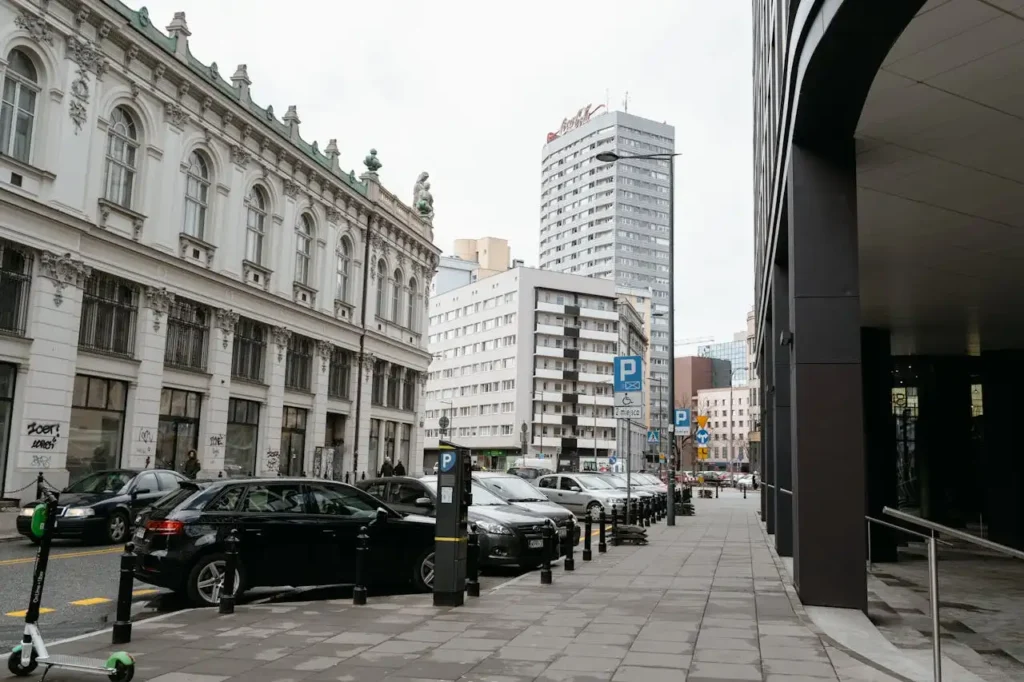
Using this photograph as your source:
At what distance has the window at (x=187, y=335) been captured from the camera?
30.1 m

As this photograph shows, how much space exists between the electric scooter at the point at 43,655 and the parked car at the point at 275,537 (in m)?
3.37

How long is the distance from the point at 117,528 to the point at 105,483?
142cm

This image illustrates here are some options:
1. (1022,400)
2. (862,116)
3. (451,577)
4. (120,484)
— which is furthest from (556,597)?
(1022,400)

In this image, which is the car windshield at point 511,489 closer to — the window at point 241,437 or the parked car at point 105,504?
the parked car at point 105,504

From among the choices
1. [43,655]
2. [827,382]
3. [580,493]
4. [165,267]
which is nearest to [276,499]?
[43,655]

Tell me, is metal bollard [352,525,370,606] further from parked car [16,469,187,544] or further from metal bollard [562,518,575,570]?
parked car [16,469,187,544]

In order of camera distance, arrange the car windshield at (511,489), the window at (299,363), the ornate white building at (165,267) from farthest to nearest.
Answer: the window at (299,363), the ornate white building at (165,267), the car windshield at (511,489)

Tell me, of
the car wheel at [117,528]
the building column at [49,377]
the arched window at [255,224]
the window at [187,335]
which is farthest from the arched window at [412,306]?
the car wheel at [117,528]

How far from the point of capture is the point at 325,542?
10773 millimetres

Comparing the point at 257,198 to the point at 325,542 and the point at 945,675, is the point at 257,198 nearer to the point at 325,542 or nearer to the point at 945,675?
the point at 325,542

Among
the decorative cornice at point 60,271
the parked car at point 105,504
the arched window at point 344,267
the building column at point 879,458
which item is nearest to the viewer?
the parked car at point 105,504

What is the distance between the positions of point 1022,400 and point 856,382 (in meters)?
15.1

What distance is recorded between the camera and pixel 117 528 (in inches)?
668

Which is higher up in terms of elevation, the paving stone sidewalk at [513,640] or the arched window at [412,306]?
the arched window at [412,306]
